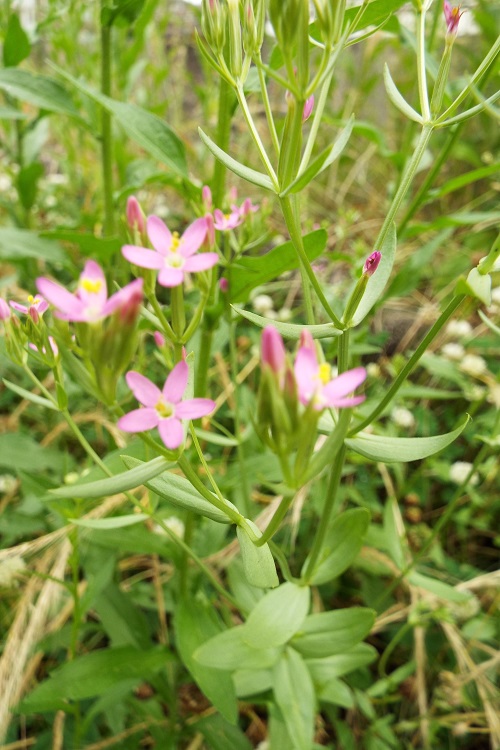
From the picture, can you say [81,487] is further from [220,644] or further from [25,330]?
[220,644]

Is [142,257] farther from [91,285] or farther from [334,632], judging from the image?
[334,632]

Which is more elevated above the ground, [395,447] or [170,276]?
[170,276]

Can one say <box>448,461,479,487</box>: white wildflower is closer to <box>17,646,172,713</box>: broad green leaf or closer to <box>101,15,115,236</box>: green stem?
<box>17,646,172,713</box>: broad green leaf

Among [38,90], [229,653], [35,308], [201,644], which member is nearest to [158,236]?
[35,308]

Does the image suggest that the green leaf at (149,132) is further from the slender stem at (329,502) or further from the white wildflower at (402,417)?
the white wildflower at (402,417)

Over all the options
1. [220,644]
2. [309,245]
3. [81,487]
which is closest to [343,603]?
[220,644]

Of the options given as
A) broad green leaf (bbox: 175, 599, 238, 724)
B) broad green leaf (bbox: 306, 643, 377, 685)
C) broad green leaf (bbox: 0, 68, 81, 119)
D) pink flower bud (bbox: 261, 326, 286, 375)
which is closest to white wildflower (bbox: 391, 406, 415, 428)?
broad green leaf (bbox: 306, 643, 377, 685)
